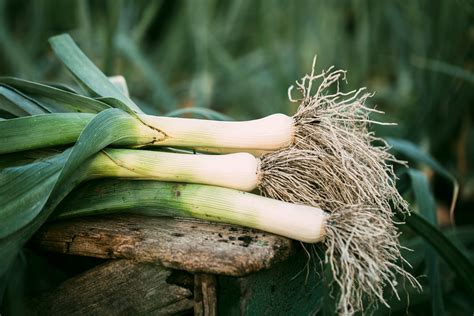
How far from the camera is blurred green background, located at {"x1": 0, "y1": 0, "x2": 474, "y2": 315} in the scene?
2.33 meters

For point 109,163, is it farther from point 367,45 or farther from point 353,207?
point 367,45

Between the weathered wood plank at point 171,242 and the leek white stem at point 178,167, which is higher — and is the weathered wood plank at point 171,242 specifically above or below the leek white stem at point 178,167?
below

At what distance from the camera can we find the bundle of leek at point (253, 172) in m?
1.02

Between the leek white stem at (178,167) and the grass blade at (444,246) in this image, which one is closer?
the leek white stem at (178,167)

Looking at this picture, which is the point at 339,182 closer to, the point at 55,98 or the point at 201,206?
the point at 201,206

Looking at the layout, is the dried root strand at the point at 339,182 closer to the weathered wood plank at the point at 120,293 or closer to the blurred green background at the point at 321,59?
the weathered wood plank at the point at 120,293

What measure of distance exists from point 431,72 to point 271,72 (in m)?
1.11

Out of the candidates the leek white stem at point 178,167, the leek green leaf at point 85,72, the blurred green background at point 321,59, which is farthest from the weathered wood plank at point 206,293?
the blurred green background at point 321,59

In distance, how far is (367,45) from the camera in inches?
109

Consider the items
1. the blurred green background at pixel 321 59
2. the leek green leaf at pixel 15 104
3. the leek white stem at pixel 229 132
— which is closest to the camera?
the leek white stem at pixel 229 132

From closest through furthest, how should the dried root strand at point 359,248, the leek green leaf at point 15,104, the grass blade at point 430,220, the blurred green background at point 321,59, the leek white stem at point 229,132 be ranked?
the dried root strand at point 359,248 < the leek white stem at point 229,132 < the leek green leaf at point 15,104 < the grass blade at point 430,220 < the blurred green background at point 321,59

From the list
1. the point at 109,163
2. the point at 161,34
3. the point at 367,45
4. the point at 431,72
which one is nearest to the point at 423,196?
the point at 109,163

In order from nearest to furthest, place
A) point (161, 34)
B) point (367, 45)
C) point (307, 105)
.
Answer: point (307, 105), point (367, 45), point (161, 34)

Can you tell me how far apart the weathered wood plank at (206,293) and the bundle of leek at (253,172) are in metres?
0.11
